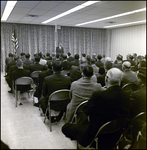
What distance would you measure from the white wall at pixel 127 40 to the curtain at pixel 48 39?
61cm

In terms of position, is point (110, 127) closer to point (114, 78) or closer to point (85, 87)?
point (114, 78)

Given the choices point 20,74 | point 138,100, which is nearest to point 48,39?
point 20,74

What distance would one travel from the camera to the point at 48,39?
12.4 meters

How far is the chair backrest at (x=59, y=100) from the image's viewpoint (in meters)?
2.97

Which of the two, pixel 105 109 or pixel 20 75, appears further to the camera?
pixel 20 75

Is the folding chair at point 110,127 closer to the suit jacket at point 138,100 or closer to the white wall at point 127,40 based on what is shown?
the suit jacket at point 138,100

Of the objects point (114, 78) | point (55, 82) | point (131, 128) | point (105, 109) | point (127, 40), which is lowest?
point (131, 128)

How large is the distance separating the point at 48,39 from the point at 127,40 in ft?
18.4

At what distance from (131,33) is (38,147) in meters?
11.3

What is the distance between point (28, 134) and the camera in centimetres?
300

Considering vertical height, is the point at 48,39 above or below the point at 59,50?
above

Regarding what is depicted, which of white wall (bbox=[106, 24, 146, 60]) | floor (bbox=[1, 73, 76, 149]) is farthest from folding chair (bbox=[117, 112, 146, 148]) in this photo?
white wall (bbox=[106, 24, 146, 60])

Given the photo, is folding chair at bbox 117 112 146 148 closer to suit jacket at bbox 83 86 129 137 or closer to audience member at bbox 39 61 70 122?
suit jacket at bbox 83 86 129 137

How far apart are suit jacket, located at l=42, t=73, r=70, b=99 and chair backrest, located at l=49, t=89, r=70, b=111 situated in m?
0.20
